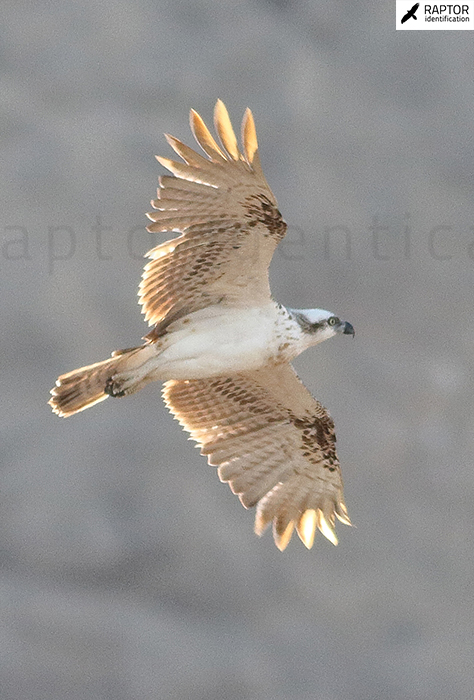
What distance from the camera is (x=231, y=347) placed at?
7.03 meters

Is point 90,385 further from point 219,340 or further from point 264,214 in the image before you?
point 264,214

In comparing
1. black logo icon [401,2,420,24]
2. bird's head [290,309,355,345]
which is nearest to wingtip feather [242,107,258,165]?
bird's head [290,309,355,345]

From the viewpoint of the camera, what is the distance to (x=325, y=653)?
969cm

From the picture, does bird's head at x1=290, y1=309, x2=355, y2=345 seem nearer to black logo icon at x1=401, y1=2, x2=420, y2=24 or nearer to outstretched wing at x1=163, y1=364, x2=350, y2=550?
outstretched wing at x1=163, y1=364, x2=350, y2=550

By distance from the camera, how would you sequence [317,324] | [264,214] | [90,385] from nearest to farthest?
[264,214]
[90,385]
[317,324]

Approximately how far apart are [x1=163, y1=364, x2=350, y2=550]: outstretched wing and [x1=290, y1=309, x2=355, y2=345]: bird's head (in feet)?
1.59

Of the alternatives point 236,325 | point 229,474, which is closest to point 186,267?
point 236,325

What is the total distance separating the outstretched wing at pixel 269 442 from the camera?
7.57m

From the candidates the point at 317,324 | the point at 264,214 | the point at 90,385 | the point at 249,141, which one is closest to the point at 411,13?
the point at 317,324

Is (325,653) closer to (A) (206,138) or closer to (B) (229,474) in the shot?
(B) (229,474)

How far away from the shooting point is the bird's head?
7133 millimetres

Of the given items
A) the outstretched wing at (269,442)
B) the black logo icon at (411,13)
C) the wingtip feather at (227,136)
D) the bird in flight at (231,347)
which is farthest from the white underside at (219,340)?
the black logo icon at (411,13)

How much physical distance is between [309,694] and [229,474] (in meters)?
2.88

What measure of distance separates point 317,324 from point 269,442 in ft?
3.17
